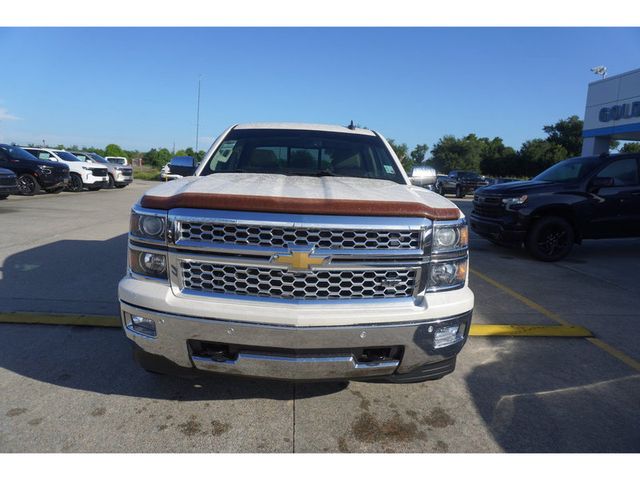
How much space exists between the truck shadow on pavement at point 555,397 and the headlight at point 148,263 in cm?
208

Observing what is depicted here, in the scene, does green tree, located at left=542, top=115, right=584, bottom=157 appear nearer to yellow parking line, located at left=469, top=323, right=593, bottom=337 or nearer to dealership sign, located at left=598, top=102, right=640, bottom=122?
dealership sign, located at left=598, top=102, right=640, bottom=122

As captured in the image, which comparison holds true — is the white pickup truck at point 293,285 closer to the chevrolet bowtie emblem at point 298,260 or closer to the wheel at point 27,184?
the chevrolet bowtie emblem at point 298,260

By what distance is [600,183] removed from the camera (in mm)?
7207

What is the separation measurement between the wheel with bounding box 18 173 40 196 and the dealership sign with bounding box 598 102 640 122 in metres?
23.6

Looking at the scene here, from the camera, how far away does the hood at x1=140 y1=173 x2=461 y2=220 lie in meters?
2.22

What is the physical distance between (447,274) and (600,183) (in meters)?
6.31

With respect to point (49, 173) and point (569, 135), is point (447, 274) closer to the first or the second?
point (49, 173)

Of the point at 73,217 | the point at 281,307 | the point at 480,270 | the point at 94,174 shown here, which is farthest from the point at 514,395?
the point at 94,174

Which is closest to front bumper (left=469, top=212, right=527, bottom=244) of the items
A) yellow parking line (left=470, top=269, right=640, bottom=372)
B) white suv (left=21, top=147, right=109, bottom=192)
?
yellow parking line (left=470, top=269, right=640, bottom=372)

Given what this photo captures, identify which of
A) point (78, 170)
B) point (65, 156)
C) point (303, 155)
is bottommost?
point (78, 170)

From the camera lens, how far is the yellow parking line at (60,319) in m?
3.81

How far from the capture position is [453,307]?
2355 mm

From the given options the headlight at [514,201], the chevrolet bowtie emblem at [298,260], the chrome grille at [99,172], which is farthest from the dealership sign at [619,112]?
the chrome grille at [99,172]

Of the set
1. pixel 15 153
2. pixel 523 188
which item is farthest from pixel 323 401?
pixel 15 153
